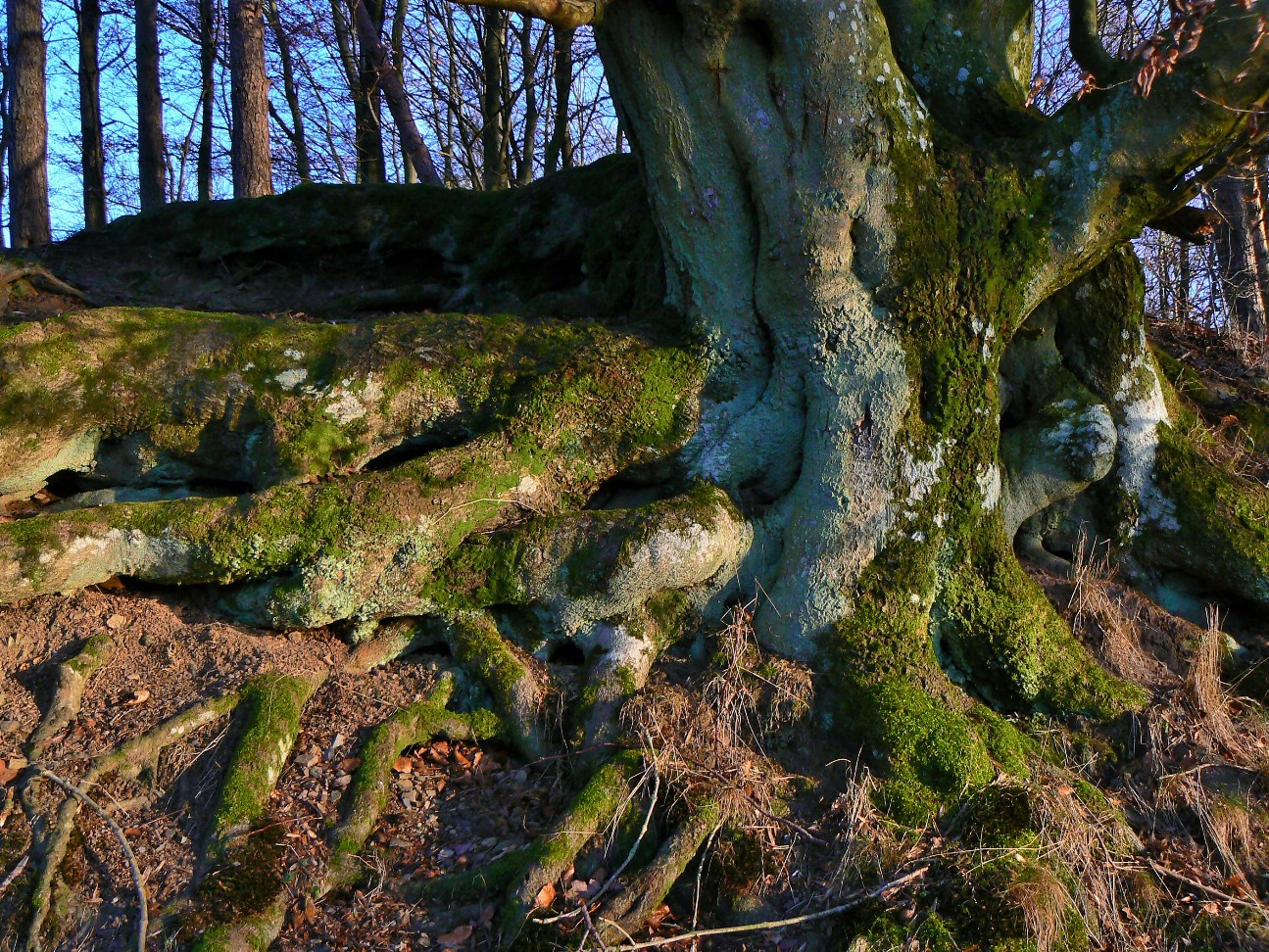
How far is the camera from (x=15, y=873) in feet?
11.2

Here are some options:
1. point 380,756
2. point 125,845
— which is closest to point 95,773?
point 125,845

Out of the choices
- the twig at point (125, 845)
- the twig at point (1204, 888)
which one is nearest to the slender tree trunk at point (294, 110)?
the twig at point (125, 845)

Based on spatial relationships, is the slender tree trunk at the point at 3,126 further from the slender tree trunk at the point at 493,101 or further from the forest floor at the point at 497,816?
the forest floor at the point at 497,816

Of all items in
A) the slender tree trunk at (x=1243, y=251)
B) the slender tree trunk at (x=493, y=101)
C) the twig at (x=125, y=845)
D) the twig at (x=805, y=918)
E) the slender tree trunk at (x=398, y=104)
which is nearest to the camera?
the twig at (x=125, y=845)

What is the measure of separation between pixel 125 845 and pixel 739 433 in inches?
133

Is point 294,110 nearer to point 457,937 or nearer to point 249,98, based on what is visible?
point 249,98

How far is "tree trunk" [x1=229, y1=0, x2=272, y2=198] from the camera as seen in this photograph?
30.6ft

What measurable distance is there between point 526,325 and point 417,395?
783 mm

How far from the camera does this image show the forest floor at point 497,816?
3.54 meters

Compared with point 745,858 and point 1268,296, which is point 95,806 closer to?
point 745,858

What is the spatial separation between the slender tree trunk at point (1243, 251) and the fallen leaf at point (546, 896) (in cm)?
871

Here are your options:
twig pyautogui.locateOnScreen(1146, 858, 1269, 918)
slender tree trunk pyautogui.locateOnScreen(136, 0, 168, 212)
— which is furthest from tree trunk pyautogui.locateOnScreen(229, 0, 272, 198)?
twig pyautogui.locateOnScreen(1146, 858, 1269, 918)

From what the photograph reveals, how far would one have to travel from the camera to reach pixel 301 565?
4.39 metres

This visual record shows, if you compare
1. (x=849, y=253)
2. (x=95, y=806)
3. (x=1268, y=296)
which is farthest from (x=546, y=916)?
(x=1268, y=296)
